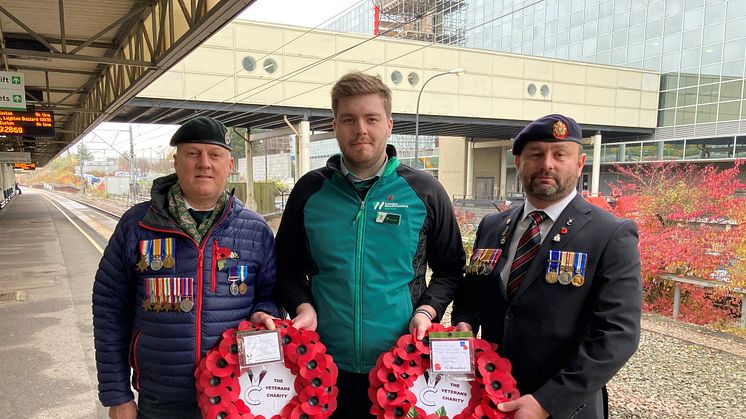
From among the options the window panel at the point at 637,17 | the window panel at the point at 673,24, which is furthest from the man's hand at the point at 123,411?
the window panel at the point at 637,17

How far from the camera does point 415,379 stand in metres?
1.91

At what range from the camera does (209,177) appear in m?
2.09

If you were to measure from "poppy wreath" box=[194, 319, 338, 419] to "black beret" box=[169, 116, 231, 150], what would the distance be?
0.82 metres

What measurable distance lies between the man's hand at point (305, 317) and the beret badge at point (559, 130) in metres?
1.31

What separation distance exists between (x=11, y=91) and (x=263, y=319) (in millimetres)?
10140

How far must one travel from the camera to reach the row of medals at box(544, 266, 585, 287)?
1840 millimetres

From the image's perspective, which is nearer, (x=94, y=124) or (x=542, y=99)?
(x=94, y=124)

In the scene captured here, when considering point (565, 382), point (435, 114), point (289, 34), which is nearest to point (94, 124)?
point (289, 34)

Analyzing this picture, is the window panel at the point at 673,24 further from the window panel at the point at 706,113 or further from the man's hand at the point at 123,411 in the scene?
the man's hand at the point at 123,411

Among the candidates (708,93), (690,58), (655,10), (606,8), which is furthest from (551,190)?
(606,8)

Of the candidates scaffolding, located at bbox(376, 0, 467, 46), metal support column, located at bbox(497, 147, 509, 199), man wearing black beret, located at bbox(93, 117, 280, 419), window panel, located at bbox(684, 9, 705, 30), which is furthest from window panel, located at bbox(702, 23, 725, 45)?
man wearing black beret, located at bbox(93, 117, 280, 419)

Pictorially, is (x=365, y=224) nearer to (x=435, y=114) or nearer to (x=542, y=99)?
(x=435, y=114)

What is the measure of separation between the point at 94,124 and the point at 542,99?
21.5 meters

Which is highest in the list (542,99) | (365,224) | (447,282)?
(542,99)
